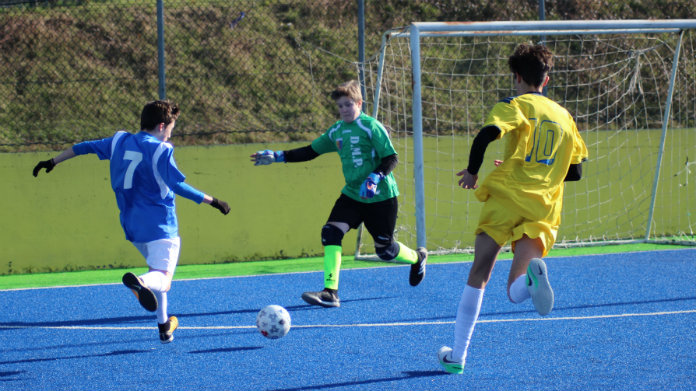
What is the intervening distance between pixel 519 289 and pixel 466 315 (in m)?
0.32

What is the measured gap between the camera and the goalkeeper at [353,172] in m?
6.20

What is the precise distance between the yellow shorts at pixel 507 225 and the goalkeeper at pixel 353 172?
194cm

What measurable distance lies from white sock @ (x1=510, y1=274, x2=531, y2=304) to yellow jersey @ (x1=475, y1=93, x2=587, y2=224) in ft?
1.07

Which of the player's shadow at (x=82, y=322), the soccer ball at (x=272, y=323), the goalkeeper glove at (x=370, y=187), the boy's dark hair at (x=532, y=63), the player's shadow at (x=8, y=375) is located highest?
the boy's dark hair at (x=532, y=63)

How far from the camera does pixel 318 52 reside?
11.0 metres

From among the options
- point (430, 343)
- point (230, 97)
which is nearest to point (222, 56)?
point (230, 97)

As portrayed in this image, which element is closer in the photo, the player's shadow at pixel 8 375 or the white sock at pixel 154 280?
the player's shadow at pixel 8 375

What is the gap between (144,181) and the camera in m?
5.01

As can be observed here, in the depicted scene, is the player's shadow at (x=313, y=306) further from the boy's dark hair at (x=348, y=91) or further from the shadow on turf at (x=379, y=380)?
the shadow on turf at (x=379, y=380)

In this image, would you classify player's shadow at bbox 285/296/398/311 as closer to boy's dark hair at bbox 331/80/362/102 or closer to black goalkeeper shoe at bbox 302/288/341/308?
black goalkeeper shoe at bbox 302/288/341/308

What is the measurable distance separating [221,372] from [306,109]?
635 cm

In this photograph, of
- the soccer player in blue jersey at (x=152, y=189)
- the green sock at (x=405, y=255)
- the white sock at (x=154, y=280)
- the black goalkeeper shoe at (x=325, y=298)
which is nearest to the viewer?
the white sock at (x=154, y=280)

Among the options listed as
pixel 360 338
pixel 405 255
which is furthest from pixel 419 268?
pixel 360 338

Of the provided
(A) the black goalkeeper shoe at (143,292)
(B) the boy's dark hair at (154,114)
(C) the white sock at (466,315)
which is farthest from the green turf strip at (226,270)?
(C) the white sock at (466,315)
